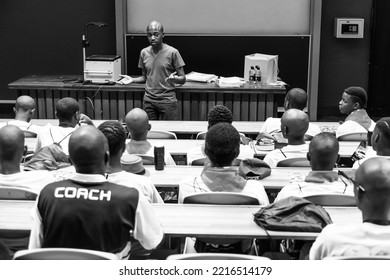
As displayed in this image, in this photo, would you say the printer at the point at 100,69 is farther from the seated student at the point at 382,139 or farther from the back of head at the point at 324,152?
the back of head at the point at 324,152

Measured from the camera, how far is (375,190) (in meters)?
2.91

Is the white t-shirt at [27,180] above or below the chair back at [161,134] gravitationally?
above

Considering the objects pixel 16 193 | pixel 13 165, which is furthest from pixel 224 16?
pixel 16 193

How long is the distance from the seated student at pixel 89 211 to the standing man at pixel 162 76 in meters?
4.75

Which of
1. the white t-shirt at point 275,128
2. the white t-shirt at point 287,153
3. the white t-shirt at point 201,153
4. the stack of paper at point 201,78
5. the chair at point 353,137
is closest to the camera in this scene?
the white t-shirt at point 287,153

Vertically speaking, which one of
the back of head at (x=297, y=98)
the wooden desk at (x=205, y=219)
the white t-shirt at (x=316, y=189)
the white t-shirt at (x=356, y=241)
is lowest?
the wooden desk at (x=205, y=219)

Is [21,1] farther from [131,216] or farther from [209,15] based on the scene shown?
[131,216]

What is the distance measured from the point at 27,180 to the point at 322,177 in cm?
183

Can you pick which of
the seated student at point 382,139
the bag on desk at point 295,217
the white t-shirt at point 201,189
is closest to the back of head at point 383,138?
the seated student at point 382,139

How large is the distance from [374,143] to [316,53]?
535 centimetres

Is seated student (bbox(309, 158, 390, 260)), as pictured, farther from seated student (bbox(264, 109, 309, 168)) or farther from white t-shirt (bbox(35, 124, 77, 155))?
white t-shirt (bbox(35, 124, 77, 155))

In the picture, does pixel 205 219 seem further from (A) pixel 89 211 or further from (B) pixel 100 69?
(B) pixel 100 69

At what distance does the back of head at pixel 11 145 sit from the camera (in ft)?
12.8

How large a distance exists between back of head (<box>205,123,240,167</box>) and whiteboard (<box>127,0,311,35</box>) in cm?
604
